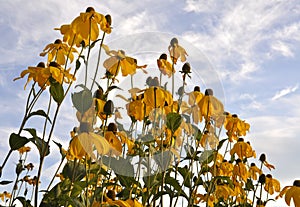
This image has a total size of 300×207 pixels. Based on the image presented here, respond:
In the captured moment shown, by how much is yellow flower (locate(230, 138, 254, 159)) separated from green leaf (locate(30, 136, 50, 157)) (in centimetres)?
220

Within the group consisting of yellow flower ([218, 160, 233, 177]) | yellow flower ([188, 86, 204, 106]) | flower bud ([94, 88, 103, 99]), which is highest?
yellow flower ([188, 86, 204, 106])

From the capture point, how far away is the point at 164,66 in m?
2.53

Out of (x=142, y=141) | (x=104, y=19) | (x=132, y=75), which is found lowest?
(x=142, y=141)

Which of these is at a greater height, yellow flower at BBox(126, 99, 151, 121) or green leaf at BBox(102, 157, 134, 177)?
yellow flower at BBox(126, 99, 151, 121)

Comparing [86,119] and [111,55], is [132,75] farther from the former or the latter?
[86,119]

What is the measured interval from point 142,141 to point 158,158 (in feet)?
0.54

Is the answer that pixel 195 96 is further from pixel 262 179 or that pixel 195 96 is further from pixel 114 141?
pixel 262 179

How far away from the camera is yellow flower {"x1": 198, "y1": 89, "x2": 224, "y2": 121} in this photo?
248 centimetres

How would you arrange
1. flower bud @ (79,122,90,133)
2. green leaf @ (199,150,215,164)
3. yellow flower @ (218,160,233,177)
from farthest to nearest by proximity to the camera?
yellow flower @ (218,160,233,177) → green leaf @ (199,150,215,164) → flower bud @ (79,122,90,133)

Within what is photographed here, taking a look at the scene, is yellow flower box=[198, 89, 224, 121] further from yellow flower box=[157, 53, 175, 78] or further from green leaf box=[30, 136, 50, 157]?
green leaf box=[30, 136, 50, 157]

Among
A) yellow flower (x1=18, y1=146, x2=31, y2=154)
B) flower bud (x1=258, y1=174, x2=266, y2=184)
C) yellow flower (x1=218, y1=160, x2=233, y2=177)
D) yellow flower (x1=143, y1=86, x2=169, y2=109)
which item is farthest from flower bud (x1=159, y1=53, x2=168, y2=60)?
yellow flower (x1=18, y1=146, x2=31, y2=154)

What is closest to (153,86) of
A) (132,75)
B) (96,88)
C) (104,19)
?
(132,75)

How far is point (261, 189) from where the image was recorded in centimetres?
401

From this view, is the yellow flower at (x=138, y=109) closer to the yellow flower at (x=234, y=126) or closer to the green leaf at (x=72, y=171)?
the green leaf at (x=72, y=171)
